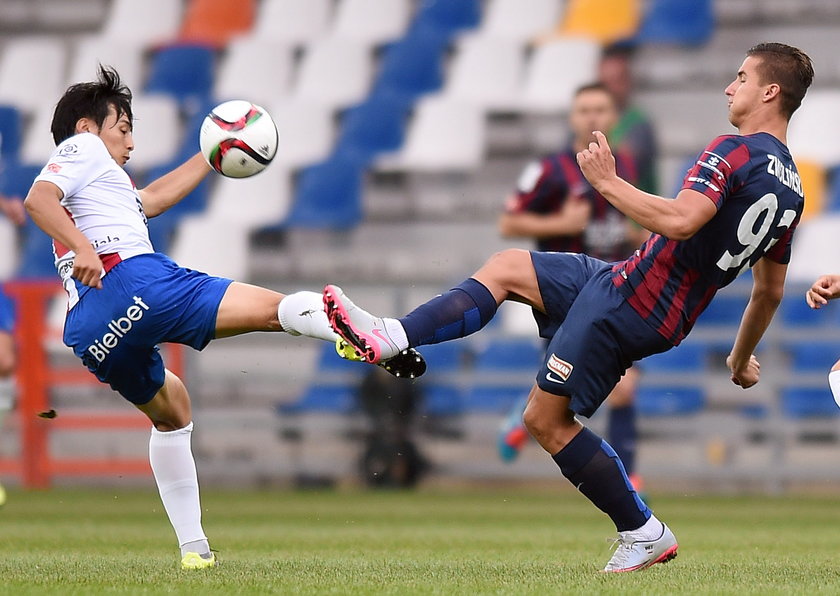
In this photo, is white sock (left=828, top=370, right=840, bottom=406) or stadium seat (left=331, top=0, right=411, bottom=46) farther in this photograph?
stadium seat (left=331, top=0, right=411, bottom=46)

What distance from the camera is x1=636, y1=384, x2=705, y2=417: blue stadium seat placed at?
1130cm

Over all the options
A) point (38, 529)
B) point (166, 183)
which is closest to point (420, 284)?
point (38, 529)

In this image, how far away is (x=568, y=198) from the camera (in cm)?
818

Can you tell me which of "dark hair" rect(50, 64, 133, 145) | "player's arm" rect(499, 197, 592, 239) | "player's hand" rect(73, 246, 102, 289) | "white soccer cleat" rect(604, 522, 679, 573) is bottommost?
"white soccer cleat" rect(604, 522, 679, 573)

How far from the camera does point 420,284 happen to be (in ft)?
42.1

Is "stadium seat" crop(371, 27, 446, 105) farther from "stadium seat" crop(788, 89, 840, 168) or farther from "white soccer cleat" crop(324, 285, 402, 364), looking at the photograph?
"white soccer cleat" crop(324, 285, 402, 364)

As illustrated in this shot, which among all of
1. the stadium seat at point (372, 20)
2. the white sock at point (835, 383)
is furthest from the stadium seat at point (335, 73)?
→ the white sock at point (835, 383)

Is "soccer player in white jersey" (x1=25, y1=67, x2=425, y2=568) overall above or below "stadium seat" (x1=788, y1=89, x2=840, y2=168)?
below

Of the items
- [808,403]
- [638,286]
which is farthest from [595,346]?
[808,403]

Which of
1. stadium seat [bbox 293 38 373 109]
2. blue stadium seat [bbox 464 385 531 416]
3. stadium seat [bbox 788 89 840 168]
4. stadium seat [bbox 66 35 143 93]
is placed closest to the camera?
blue stadium seat [bbox 464 385 531 416]

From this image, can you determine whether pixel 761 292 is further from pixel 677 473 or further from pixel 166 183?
pixel 677 473

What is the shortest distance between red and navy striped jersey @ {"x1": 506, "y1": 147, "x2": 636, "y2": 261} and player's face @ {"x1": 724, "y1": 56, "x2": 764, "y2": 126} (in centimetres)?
292

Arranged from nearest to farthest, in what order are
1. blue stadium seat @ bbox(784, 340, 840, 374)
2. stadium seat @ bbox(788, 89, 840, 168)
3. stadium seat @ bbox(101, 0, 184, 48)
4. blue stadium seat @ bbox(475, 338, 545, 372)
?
blue stadium seat @ bbox(784, 340, 840, 374) → blue stadium seat @ bbox(475, 338, 545, 372) → stadium seat @ bbox(788, 89, 840, 168) → stadium seat @ bbox(101, 0, 184, 48)

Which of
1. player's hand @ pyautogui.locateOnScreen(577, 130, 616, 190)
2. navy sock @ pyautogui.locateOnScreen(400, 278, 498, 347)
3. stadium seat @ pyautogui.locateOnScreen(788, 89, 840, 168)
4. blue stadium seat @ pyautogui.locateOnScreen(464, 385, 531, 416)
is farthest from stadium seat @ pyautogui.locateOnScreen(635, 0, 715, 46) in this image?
player's hand @ pyautogui.locateOnScreen(577, 130, 616, 190)
